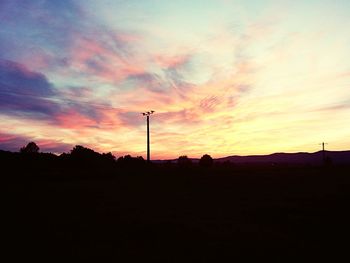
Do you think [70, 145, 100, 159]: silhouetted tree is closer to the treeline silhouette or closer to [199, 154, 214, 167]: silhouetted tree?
the treeline silhouette

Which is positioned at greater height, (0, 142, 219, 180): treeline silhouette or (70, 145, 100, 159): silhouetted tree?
(70, 145, 100, 159): silhouetted tree

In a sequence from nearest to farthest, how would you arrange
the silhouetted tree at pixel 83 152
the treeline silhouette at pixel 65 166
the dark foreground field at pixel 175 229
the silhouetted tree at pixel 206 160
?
1. the dark foreground field at pixel 175 229
2. the treeline silhouette at pixel 65 166
3. the silhouetted tree at pixel 83 152
4. the silhouetted tree at pixel 206 160

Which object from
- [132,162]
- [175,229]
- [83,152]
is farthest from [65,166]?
[175,229]

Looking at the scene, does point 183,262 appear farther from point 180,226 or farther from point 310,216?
point 310,216

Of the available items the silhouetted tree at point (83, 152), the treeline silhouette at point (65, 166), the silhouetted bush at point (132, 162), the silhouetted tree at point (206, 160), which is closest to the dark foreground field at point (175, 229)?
the treeline silhouette at point (65, 166)

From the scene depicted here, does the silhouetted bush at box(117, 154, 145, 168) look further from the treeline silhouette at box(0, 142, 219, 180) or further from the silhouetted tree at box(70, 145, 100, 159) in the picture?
the silhouetted tree at box(70, 145, 100, 159)

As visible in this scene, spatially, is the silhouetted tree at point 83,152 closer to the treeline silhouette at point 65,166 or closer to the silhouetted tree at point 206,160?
the treeline silhouette at point 65,166

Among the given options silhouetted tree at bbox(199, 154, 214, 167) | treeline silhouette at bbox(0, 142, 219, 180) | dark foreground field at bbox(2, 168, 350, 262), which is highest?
silhouetted tree at bbox(199, 154, 214, 167)

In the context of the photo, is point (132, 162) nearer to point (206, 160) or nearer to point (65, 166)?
point (65, 166)

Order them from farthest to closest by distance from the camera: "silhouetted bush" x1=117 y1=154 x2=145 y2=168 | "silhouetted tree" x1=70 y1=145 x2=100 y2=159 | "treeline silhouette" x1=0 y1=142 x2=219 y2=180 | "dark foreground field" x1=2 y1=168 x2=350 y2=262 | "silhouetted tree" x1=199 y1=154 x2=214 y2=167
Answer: "silhouetted tree" x1=199 y1=154 x2=214 y2=167 → "silhouetted tree" x1=70 y1=145 x2=100 y2=159 → "silhouetted bush" x1=117 y1=154 x2=145 y2=168 → "treeline silhouette" x1=0 y1=142 x2=219 y2=180 → "dark foreground field" x1=2 y1=168 x2=350 y2=262

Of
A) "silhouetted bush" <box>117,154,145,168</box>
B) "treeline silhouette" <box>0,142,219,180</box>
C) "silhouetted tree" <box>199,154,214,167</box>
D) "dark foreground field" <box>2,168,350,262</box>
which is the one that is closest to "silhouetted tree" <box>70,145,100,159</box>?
"treeline silhouette" <box>0,142,219,180</box>

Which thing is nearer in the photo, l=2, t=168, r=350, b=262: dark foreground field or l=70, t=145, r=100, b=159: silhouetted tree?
l=2, t=168, r=350, b=262: dark foreground field

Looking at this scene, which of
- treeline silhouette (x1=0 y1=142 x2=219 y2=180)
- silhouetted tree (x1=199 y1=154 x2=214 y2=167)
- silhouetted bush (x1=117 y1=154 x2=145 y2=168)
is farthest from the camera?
silhouetted tree (x1=199 y1=154 x2=214 y2=167)

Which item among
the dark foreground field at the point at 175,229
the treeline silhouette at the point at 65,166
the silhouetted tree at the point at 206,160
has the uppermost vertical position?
the silhouetted tree at the point at 206,160
